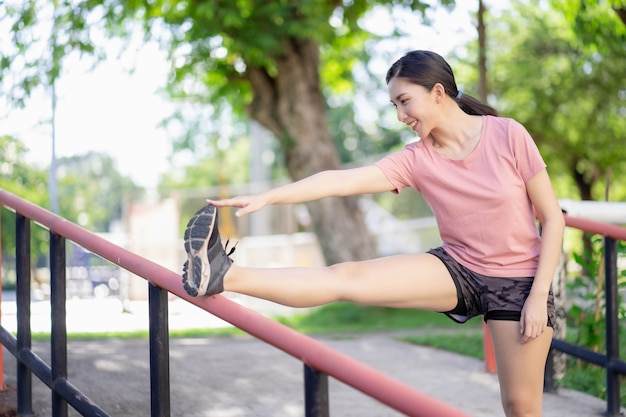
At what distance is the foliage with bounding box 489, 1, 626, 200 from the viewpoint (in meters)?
14.7

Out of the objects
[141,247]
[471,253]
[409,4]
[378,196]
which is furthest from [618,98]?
[471,253]

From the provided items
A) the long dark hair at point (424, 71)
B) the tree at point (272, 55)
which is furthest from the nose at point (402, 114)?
the tree at point (272, 55)

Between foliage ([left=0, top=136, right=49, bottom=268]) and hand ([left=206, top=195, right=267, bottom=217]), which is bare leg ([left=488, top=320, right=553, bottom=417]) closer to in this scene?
hand ([left=206, top=195, right=267, bottom=217])

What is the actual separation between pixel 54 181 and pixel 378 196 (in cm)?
579

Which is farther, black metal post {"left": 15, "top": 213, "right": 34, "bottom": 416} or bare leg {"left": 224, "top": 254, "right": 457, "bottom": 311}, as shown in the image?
black metal post {"left": 15, "top": 213, "right": 34, "bottom": 416}

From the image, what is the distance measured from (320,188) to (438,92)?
524mm

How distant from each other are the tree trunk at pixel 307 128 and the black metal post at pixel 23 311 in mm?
6819

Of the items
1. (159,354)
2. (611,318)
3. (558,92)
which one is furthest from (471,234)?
(558,92)

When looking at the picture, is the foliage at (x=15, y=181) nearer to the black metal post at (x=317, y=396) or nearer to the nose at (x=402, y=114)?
the nose at (x=402, y=114)

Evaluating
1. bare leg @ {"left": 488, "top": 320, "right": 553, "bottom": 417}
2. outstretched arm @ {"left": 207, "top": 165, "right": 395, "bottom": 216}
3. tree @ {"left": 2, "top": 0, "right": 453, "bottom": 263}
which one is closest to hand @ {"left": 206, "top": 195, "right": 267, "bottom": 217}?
outstretched arm @ {"left": 207, "top": 165, "right": 395, "bottom": 216}

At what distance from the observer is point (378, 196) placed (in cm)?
1535

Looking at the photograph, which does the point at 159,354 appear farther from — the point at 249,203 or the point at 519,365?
the point at 519,365

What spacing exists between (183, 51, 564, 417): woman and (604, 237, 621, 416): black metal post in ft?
4.19

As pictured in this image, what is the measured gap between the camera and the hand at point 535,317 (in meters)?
2.78
